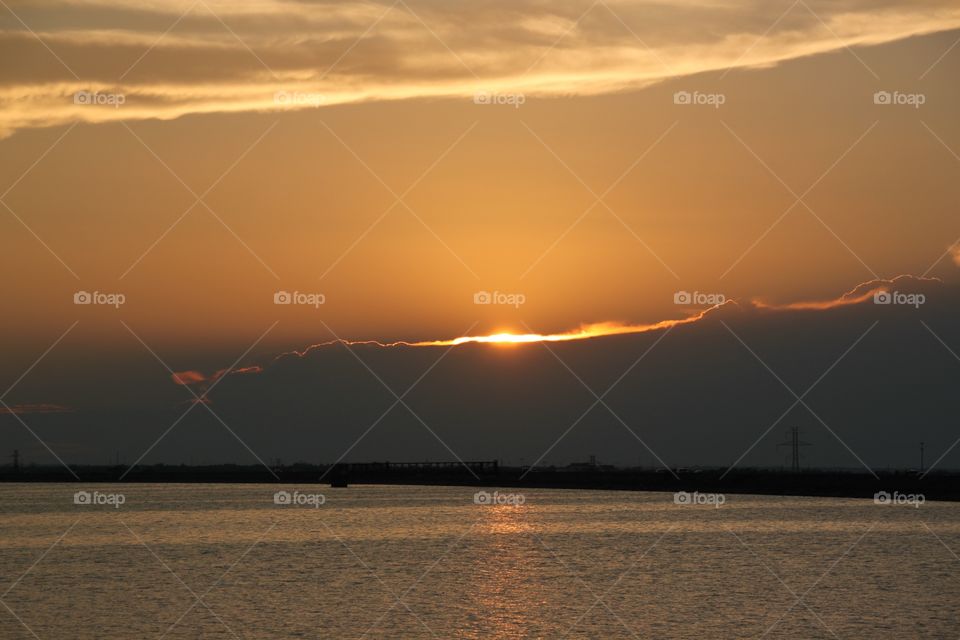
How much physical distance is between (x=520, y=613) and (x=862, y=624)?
1288cm

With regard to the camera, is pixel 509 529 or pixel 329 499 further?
pixel 329 499

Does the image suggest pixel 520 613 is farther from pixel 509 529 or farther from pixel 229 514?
pixel 229 514

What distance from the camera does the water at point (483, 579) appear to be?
4506cm

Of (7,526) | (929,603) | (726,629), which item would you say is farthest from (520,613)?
(7,526)

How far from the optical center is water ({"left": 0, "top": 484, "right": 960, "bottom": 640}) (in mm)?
45062

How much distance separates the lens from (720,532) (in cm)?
9869
